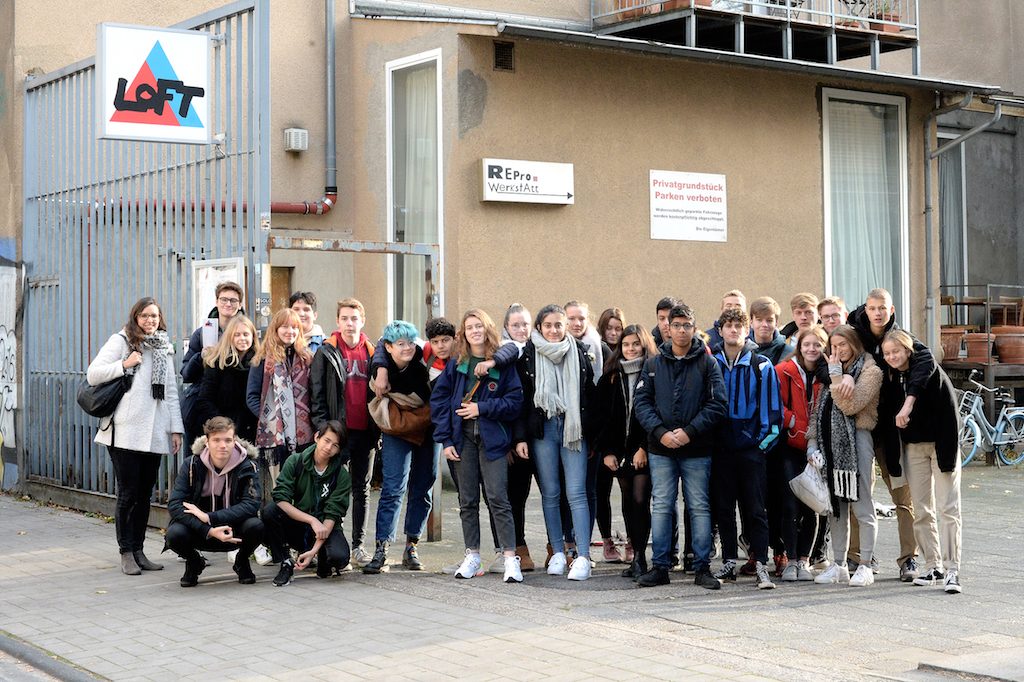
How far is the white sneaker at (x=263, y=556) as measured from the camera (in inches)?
387

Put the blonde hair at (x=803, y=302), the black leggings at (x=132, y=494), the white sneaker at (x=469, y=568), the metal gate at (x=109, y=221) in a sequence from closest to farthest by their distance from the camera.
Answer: the white sneaker at (x=469, y=568), the blonde hair at (x=803, y=302), the black leggings at (x=132, y=494), the metal gate at (x=109, y=221)

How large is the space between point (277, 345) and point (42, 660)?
306 cm

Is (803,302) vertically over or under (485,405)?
over

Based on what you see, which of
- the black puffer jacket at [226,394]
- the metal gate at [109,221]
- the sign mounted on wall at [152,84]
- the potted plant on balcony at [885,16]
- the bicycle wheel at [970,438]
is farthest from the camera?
the potted plant on balcony at [885,16]

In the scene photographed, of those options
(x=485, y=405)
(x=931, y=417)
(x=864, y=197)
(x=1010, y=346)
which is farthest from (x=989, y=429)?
(x=485, y=405)

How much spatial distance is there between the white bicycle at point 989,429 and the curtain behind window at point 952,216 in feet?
12.2

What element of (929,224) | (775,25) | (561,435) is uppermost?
(775,25)

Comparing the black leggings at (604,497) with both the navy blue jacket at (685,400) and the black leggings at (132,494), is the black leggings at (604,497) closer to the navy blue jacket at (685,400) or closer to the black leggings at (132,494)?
the navy blue jacket at (685,400)

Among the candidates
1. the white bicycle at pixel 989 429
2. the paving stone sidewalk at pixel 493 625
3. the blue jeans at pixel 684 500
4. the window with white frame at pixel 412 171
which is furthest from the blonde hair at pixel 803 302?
the white bicycle at pixel 989 429

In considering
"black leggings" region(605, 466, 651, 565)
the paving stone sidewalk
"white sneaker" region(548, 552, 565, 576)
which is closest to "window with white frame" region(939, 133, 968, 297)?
the paving stone sidewalk

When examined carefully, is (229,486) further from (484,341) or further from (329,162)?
(329,162)

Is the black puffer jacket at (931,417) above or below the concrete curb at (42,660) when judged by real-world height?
above

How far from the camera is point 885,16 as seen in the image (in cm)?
1842

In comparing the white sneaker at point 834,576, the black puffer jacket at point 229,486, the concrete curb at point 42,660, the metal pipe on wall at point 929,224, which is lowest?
the concrete curb at point 42,660
